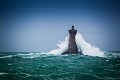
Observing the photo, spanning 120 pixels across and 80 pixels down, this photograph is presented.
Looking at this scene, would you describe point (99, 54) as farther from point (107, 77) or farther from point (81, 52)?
point (107, 77)

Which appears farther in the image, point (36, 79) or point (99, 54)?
point (99, 54)

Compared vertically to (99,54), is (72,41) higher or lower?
higher

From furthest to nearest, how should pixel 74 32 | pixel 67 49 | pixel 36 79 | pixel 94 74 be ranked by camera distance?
pixel 67 49, pixel 74 32, pixel 94 74, pixel 36 79

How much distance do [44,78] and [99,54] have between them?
677 inches

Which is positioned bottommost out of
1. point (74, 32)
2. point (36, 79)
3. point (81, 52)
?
point (36, 79)

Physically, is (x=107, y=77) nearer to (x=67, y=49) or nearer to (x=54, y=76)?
(x=54, y=76)

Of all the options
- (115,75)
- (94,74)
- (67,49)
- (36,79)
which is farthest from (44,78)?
(67,49)

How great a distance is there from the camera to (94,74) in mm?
10695

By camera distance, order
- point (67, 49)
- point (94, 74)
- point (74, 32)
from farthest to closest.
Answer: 1. point (67, 49)
2. point (74, 32)
3. point (94, 74)

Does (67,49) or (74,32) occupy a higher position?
(74,32)

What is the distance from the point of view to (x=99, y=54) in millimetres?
26234

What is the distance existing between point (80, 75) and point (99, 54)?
16.2 metres

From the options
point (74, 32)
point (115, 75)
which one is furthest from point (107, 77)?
point (74, 32)

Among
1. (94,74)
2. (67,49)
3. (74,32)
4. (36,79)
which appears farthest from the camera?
(67,49)
